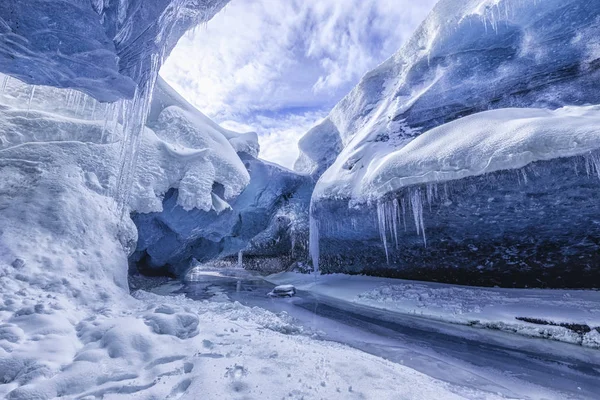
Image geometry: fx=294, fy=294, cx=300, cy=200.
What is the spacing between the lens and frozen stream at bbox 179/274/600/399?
145 inches

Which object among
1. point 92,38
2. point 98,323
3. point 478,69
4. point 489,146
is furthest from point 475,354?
point 478,69

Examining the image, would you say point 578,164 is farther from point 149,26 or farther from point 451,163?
point 149,26

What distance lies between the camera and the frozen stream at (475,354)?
145 inches

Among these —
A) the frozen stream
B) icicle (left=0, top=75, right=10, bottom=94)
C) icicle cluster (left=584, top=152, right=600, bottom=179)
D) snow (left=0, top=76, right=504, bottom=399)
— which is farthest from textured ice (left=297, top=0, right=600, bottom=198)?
icicle (left=0, top=75, right=10, bottom=94)

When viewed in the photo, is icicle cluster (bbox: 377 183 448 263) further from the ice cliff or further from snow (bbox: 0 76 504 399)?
snow (bbox: 0 76 504 399)

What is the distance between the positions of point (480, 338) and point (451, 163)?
406 cm

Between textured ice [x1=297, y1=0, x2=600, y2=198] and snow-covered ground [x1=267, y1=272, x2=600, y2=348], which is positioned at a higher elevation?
textured ice [x1=297, y1=0, x2=600, y2=198]

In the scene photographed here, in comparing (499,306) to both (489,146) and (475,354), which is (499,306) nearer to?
(475,354)

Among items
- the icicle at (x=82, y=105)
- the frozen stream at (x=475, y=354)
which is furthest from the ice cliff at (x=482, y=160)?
the icicle at (x=82, y=105)

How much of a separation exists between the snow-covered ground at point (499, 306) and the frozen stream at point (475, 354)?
1.31 feet

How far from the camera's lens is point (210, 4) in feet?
13.8

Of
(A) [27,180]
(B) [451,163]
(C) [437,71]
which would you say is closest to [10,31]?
(A) [27,180]

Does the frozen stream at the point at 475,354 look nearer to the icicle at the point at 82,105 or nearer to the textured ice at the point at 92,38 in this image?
the textured ice at the point at 92,38

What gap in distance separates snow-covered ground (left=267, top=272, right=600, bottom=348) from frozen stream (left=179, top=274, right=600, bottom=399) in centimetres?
40
